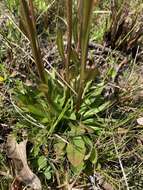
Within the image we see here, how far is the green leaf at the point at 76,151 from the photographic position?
1.52 metres

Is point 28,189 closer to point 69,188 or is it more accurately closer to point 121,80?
point 69,188

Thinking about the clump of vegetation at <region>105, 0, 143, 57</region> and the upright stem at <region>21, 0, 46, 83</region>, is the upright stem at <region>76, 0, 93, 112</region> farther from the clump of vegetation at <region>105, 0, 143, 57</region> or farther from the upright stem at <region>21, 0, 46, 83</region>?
the clump of vegetation at <region>105, 0, 143, 57</region>

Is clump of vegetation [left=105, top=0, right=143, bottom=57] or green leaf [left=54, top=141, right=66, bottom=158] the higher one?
clump of vegetation [left=105, top=0, right=143, bottom=57]

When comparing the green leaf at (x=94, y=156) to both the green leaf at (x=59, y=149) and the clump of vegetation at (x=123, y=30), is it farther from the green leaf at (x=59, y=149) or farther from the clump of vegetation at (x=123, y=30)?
the clump of vegetation at (x=123, y=30)

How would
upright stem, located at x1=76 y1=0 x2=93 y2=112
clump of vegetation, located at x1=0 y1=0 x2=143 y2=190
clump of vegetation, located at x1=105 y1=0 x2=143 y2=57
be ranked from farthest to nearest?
1. clump of vegetation, located at x1=105 y1=0 x2=143 y2=57
2. clump of vegetation, located at x1=0 y1=0 x2=143 y2=190
3. upright stem, located at x1=76 y1=0 x2=93 y2=112

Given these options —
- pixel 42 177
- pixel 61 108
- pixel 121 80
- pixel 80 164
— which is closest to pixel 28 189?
pixel 42 177

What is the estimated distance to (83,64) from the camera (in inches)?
51.6

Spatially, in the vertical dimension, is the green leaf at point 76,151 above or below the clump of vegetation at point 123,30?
below

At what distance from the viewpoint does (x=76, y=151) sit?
60.8 inches

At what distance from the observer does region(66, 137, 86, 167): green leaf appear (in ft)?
4.99

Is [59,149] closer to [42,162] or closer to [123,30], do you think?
[42,162]

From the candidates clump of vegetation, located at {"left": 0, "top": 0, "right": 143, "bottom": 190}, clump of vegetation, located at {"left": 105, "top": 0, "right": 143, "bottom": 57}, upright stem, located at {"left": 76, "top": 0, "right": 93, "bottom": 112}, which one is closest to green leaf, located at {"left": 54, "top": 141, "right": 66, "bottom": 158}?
clump of vegetation, located at {"left": 0, "top": 0, "right": 143, "bottom": 190}

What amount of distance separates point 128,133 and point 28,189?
480mm

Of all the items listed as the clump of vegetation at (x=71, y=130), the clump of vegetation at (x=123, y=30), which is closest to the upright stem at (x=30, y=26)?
the clump of vegetation at (x=71, y=130)
